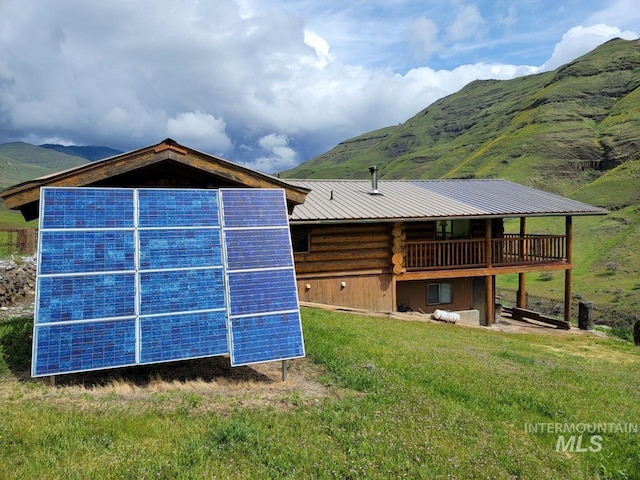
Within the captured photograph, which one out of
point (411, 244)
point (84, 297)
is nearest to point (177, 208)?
point (84, 297)

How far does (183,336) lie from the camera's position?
6371 mm

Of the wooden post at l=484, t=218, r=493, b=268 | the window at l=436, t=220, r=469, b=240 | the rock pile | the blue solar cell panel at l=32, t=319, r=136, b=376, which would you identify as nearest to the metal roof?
the wooden post at l=484, t=218, r=493, b=268

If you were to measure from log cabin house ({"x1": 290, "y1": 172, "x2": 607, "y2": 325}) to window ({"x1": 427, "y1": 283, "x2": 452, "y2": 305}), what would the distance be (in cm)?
5

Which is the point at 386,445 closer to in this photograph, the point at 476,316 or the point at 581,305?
the point at 476,316

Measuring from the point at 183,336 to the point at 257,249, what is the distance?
73.6 inches

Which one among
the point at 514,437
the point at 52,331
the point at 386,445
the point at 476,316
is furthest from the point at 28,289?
the point at 476,316

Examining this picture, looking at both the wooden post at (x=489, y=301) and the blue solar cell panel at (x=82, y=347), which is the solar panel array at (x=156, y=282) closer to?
the blue solar cell panel at (x=82, y=347)

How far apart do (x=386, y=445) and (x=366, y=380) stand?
6.32 ft

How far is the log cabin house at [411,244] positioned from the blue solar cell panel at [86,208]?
9.16m

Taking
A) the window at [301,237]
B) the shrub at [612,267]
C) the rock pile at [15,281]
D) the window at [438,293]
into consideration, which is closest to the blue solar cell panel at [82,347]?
the rock pile at [15,281]

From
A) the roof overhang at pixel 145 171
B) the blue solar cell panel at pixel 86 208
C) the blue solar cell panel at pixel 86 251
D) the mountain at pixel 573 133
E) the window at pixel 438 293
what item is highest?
Result: the mountain at pixel 573 133

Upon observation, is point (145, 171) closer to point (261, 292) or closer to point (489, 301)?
point (261, 292)

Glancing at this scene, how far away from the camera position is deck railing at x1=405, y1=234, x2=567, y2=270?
765 inches

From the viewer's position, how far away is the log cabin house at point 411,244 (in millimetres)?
17625
